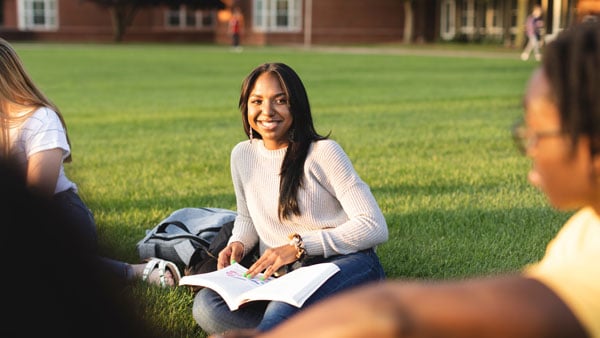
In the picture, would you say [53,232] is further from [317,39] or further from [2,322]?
[317,39]

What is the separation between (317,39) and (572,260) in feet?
178

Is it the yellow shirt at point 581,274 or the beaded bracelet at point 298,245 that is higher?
the yellow shirt at point 581,274

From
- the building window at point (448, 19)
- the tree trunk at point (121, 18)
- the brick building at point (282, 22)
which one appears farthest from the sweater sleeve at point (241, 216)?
the tree trunk at point (121, 18)

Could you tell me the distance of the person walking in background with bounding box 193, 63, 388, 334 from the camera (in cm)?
391

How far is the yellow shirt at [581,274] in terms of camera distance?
115 cm

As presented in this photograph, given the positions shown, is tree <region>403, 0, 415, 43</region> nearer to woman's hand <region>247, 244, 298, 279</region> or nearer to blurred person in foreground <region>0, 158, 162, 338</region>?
woman's hand <region>247, 244, 298, 279</region>

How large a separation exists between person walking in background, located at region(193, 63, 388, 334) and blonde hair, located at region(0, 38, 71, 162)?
92 cm

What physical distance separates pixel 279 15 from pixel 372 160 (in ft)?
156

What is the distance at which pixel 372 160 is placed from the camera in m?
9.38

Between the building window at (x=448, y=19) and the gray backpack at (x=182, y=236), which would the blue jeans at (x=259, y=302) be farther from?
the building window at (x=448, y=19)

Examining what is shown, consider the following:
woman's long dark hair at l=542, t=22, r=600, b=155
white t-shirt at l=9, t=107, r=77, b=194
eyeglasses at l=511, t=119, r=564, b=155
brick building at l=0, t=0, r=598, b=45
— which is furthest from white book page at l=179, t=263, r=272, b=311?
brick building at l=0, t=0, r=598, b=45

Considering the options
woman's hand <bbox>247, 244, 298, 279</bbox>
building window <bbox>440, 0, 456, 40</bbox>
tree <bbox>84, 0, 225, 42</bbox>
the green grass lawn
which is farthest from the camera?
tree <bbox>84, 0, 225, 42</bbox>

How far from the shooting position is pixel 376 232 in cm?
399

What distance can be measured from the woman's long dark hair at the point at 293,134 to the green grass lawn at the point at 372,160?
2.26 ft
